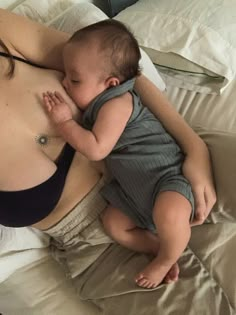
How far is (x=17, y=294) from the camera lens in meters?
1.09

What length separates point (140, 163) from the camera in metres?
0.99

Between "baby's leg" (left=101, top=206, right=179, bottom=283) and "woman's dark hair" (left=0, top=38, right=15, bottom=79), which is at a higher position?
"woman's dark hair" (left=0, top=38, right=15, bottom=79)

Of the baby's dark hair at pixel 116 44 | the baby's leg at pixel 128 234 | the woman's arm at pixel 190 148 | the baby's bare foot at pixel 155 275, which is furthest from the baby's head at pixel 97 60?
the baby's bare foot at pixel 155 275

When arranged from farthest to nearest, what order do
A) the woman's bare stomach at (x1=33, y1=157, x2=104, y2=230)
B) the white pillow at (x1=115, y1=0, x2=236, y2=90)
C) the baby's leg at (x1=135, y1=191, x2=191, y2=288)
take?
the white pillow at (x1=115, y1=0, x2=236, y2=90), the woman's bare stomach at (x1=33, y1=157, x2=104, y2=230), the baby's leg at (x1=135, y1=191, x2=191, y2=288)

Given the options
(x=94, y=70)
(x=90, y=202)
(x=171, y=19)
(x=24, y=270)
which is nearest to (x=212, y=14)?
(x=171, y=19)

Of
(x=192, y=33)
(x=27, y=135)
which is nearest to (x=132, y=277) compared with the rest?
Result: (x=27, y=135)

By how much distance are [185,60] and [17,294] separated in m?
0.78

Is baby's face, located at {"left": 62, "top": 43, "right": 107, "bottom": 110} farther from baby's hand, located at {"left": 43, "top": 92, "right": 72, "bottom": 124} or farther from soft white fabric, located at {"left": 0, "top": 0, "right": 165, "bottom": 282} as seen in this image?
soft white fabric, located at {"left": 0, "top": 0, "right": 165, "bottom": 282}

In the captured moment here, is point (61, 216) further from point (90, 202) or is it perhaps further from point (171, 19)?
point (171, 19)

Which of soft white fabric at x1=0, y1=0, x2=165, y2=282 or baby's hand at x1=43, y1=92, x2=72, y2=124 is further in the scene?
soft white fabric at x1=0, y1=0, x2=165, y2=282

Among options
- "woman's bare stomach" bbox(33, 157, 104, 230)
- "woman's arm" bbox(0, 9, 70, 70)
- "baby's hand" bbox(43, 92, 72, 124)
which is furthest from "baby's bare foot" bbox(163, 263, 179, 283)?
"woman's arm" bbox(0, 9, 70, 70)

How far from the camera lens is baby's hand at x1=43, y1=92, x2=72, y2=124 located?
97 cm

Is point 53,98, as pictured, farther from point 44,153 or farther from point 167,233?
point 167,233

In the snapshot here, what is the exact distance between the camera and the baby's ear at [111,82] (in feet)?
3.24
